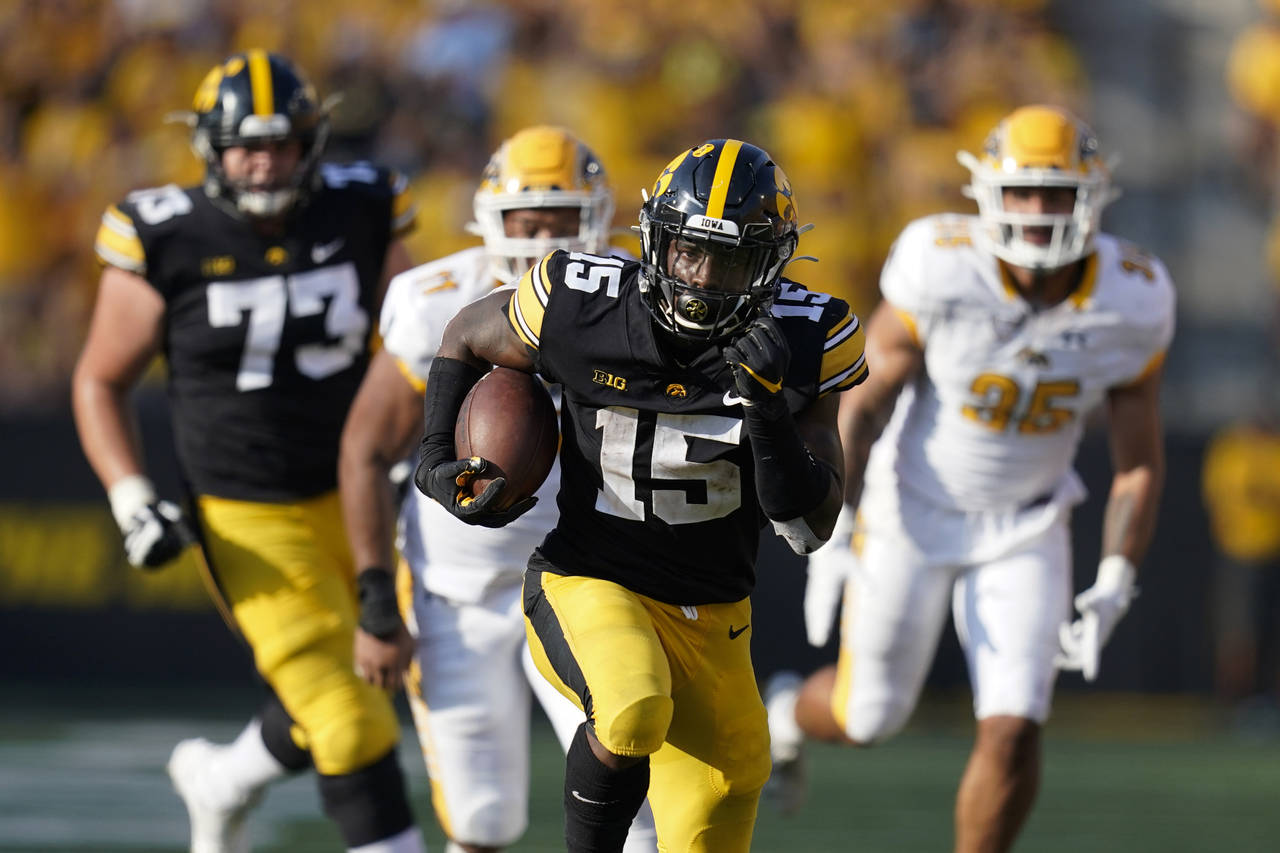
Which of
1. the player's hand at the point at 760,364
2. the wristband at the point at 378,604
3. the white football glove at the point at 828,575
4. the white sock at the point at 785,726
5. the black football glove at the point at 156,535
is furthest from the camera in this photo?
the white sock at the point at 785,726

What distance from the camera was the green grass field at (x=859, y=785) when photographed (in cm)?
542

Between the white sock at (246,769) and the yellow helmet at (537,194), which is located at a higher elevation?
the yellow helmet at (537,194)

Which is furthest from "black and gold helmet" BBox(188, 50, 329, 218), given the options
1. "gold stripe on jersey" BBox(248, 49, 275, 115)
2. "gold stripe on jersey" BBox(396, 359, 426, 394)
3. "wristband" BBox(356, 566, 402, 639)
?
"wristband" BBox(356, 566, 402, 639)

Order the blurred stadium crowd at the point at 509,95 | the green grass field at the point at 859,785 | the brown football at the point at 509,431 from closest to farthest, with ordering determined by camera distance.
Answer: the brown football at the point at 509,431 < the green grass field at the point at 859,785 < the blurred stadium crowd at the point at 509,95

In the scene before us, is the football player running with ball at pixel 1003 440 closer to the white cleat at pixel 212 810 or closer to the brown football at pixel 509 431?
the brown football at pixel 509 431

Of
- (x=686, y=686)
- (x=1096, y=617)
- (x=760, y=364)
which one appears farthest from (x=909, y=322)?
(x=760, y=364)

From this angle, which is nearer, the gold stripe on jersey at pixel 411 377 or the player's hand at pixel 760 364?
the player's hand at pixel 760 364

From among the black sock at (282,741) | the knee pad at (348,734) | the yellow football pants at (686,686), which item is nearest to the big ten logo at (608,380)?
the yellow football pants at (686,686)

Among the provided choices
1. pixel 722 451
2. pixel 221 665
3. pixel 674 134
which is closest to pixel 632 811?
pixel 722 451

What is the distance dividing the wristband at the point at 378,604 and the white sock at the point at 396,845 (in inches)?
19.1

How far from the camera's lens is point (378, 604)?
3.79 m

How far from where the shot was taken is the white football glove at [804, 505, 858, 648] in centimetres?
457

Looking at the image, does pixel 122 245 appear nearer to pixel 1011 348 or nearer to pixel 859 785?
pixel 1011 348

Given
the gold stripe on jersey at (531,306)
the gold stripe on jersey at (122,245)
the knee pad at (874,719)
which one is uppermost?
the gold stripe on jersey at (531,306)
